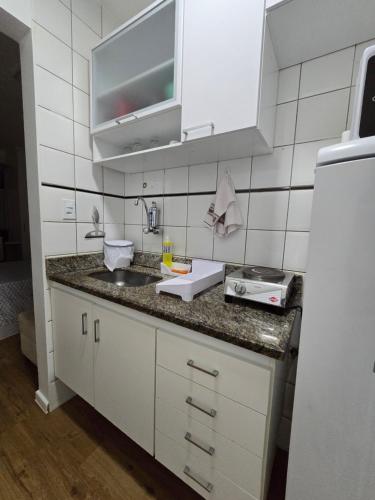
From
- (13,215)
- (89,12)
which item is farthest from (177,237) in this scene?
(13,215)

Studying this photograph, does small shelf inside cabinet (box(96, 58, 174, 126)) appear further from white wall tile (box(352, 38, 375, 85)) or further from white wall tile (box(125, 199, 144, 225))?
white wall tile (box(352, 38, 375, 85))

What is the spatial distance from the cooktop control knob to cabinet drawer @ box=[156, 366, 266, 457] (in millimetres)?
320

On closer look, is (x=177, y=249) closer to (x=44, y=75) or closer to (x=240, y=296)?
(x=240, y=296)

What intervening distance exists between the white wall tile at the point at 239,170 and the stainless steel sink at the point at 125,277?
28.5 inches

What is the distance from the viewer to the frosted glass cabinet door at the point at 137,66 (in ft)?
3.03

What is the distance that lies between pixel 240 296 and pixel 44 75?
1407 millimetres

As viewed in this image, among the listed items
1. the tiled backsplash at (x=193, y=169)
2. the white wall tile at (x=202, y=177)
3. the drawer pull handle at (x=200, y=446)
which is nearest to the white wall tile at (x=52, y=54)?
the tiled backsplash at (x=193, y=169)

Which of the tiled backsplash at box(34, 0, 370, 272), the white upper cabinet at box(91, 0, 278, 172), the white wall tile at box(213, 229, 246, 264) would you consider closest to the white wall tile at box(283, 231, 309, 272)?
the tiled backsplash at box(34, 0, 370, 272)

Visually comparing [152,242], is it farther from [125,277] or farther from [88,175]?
[88,175]

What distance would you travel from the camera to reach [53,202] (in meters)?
1.11

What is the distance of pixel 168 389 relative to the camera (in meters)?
0.72

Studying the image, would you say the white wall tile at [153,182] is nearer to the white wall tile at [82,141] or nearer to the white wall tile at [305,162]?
the white wall tile at [82,141]

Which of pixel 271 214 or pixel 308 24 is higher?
pixel 308 24

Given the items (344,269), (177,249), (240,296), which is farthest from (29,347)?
(344,269)
